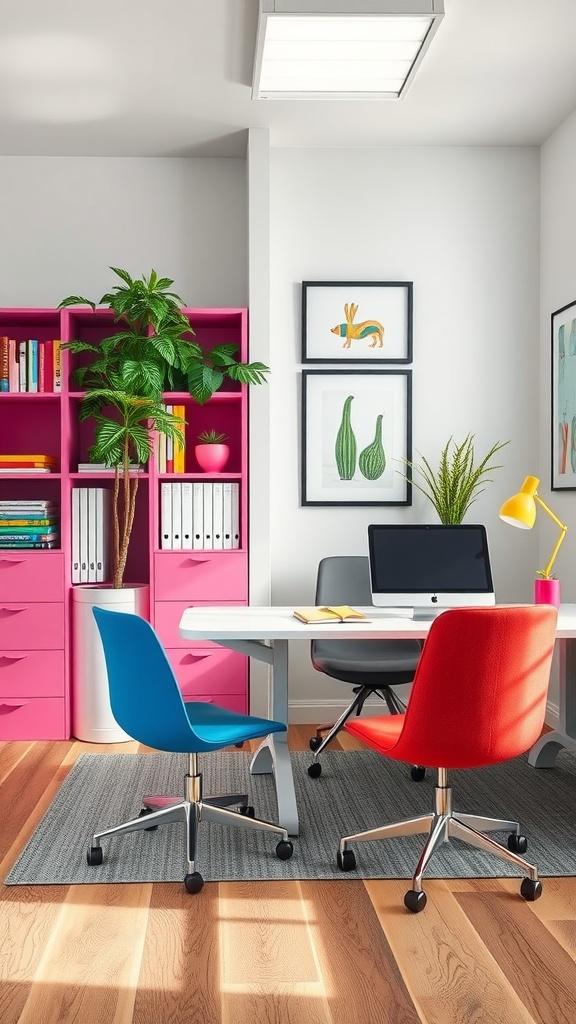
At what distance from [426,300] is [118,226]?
167 cm

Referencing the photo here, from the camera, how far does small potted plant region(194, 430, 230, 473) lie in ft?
14.4

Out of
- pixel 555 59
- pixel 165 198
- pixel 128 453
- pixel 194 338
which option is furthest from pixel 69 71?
pixel 555 59

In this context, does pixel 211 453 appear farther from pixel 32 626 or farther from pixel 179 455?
pixel 32 626

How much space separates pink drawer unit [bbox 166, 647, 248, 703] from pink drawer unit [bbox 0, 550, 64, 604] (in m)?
0.64

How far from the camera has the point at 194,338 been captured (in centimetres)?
479

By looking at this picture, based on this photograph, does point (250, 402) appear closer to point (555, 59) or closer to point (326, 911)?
point (555, 59)

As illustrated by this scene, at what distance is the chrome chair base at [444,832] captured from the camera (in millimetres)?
2586

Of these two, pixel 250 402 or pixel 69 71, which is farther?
pixel 250 402

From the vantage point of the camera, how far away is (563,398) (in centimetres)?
441

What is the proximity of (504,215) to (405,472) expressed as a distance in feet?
4.79

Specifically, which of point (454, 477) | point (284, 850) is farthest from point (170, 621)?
point (284, 850)

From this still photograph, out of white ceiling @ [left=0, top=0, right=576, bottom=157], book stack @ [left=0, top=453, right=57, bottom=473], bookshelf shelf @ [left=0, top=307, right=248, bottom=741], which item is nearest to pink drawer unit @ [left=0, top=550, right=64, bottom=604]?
bookshelf shelf @ [left=0, top=307, right=248, bottom=741]

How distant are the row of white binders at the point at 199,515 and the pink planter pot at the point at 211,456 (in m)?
0.08

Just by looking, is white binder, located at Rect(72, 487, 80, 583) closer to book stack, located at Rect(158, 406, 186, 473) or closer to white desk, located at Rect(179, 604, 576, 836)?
book stack, located at Rect(158, 406, 186, 473)
